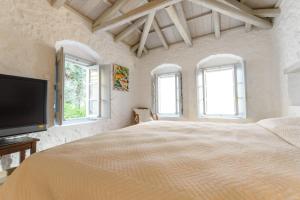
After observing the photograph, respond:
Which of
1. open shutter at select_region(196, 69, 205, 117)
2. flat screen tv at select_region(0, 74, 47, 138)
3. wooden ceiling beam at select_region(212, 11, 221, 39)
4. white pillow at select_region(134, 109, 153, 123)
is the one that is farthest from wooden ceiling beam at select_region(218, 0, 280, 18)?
flat screen tv at select_region(0, 74, 47, 138)

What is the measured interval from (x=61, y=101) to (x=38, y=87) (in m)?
0.40

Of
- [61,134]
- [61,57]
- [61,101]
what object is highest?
[61,57]

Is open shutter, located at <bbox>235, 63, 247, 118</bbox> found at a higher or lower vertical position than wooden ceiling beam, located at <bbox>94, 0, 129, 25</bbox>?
lower

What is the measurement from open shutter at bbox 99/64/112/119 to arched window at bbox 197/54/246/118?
2149 millimetres

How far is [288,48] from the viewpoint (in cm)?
244

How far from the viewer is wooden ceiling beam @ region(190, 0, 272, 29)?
248 centimetres

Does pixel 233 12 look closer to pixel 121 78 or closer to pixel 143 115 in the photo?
pixel 121 78

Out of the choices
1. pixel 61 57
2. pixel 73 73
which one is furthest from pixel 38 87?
pixel 73 73

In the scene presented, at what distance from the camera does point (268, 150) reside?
3.03ft

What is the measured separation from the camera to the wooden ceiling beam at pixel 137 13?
2514mm

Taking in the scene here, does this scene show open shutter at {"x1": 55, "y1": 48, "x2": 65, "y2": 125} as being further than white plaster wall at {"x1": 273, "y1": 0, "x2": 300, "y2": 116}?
Yes

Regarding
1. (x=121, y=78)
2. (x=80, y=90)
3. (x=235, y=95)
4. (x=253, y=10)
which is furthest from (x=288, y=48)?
(x=80, y=90)

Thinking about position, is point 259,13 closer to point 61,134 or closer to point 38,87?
point 38,87

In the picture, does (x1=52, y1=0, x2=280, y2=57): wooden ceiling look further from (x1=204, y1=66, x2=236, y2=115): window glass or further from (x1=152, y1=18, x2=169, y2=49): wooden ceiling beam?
(x1=204, y1=66, x2=236, y2=115): window glass
